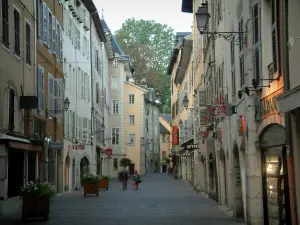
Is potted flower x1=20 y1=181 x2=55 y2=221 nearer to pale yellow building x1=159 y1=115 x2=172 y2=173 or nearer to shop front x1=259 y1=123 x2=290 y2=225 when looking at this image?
shop front x1=259 y1=123 x2=290 y2=225

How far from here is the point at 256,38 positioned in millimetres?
14586

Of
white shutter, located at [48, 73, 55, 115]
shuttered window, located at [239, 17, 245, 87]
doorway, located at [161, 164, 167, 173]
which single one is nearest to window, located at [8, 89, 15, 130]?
white shutter, located at [48, 73, 55, 115]

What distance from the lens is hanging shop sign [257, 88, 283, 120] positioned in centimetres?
1279

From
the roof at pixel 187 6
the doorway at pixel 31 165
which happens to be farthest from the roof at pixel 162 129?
the doorway at pixel 31 165

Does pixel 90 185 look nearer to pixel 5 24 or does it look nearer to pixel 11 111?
pixel 11 111

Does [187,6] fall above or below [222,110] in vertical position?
above

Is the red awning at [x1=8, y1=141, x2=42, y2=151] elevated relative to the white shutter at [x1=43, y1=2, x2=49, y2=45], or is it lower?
lower

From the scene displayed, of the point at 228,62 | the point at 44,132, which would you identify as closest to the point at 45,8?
the point at 44,132

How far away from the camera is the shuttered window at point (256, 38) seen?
46.4 ft

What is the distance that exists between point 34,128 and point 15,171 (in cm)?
278

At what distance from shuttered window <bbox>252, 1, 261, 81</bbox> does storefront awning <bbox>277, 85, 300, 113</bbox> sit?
3.98 m

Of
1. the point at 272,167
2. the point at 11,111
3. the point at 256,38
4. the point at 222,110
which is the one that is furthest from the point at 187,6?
the point at 272,167

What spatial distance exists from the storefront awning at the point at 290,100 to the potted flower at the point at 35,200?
9.74m

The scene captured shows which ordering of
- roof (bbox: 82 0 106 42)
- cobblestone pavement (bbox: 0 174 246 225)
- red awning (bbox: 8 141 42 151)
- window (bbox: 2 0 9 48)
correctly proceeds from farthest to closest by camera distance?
roof (bbox: 82 0 106 42)
window (bbox: 2 0 9 48)
red awning (bbox: 8 141 42 151)
cobblestone pavement (bbox: 0 174 246 225)
